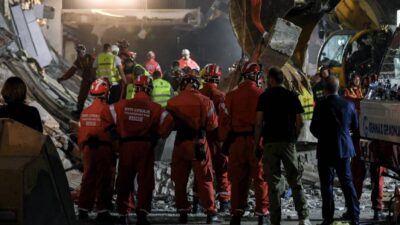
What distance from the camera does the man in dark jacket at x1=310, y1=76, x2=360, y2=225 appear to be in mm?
10672

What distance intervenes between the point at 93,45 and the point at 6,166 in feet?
100

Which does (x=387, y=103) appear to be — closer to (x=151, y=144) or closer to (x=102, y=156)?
(x=151, y=144)

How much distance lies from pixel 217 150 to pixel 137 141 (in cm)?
207

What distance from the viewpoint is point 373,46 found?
72.3 feet

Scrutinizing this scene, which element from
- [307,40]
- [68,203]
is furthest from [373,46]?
[68,203]

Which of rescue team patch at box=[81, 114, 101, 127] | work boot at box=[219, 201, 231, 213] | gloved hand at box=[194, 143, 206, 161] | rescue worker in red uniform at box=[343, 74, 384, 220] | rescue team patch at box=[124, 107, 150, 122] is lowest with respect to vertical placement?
work boot at box=[219, 201, 231, 213]

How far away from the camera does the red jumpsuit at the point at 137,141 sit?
1125 centimetres

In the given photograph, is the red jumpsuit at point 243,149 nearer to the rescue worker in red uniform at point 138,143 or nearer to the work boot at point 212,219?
the work boot at point 212,219

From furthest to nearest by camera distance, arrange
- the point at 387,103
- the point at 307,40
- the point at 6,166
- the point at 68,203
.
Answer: the point at 307,40 → the point at 387,103 → the point at 68,203 → the point at 6,166

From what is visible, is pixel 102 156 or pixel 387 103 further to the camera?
pixel 102 156

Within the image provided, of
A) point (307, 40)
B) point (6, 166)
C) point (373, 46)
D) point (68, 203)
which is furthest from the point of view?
point (373, 46)

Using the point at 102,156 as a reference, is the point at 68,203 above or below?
above

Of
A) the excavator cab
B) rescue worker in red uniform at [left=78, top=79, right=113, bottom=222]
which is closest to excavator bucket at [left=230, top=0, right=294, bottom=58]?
the excavator cab

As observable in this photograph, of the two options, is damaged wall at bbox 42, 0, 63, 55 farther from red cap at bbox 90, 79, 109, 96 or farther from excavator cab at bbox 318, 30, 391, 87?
red cap at bbox 90, 79, 109, 96
